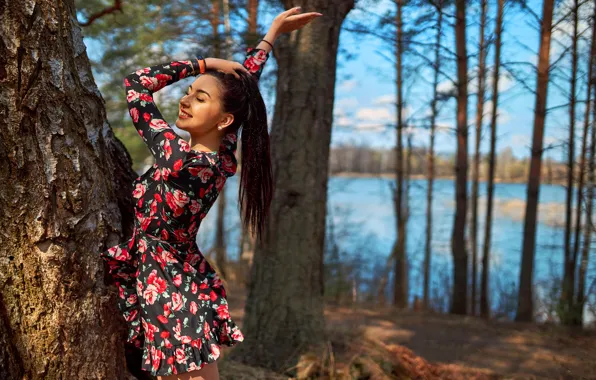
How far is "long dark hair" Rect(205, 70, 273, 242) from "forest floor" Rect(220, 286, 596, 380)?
139 cm

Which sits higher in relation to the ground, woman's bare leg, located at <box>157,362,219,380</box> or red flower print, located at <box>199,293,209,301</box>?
red flower print, located at <box>199,293,209,301</box>

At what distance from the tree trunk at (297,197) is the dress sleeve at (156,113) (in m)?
1.71

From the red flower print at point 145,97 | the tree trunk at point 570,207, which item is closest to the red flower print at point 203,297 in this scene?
the red flower print at point 145,97

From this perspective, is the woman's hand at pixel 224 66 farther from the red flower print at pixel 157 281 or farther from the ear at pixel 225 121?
the red flower print at pixel 157 281

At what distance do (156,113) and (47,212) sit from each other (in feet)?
1.64

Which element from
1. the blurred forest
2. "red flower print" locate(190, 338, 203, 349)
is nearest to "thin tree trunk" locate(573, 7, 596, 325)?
the blurred forest

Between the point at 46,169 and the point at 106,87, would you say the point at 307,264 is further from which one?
the point at 106,87

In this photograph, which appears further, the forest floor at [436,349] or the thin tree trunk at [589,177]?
the thin tree trunk at [589,177]

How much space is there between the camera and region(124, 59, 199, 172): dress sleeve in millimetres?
1700

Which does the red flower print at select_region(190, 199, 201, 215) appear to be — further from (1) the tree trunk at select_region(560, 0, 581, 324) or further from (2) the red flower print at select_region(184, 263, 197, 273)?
(1) the tree trunk at select_region(560, 0, 581, 324)

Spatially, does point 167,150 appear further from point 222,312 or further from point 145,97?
point 222,312

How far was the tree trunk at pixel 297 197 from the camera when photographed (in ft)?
11.7

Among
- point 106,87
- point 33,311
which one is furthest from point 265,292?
point 106,87

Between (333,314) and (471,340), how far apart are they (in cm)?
178
